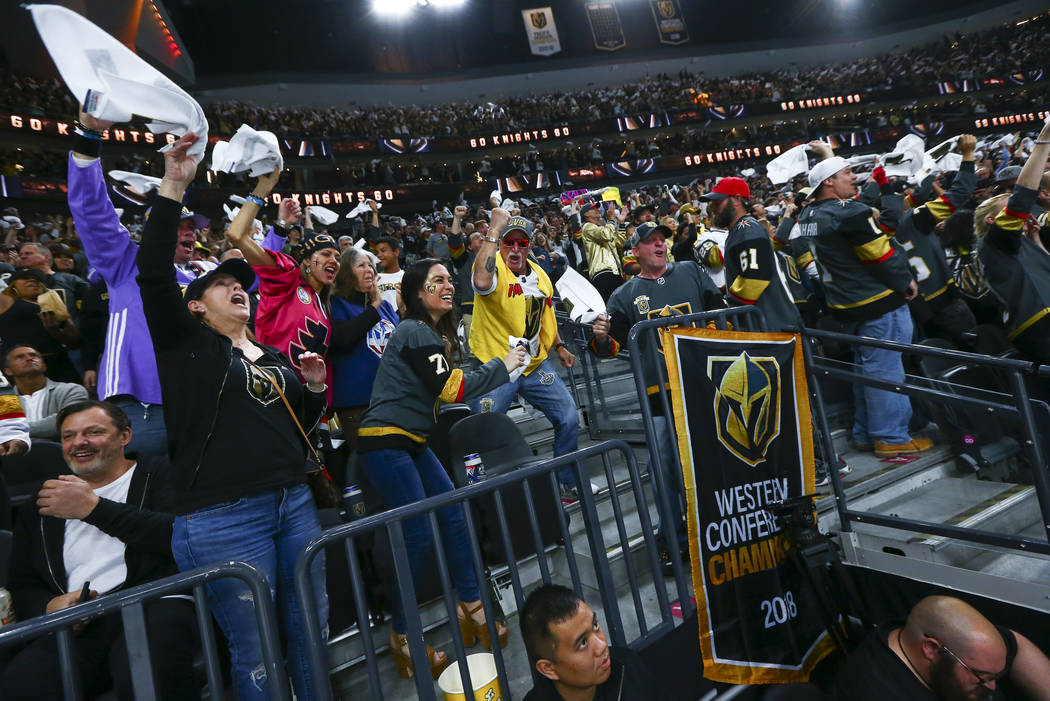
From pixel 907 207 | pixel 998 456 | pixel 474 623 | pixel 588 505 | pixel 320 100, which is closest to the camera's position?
pixel 588 505

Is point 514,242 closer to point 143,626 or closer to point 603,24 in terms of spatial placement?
point 143,626

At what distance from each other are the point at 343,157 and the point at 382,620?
2737cm

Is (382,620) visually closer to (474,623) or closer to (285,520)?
(474,623)

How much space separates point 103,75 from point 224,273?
30.8 inches

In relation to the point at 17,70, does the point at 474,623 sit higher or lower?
lower

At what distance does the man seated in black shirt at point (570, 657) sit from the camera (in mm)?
2078

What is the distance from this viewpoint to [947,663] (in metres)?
2.51

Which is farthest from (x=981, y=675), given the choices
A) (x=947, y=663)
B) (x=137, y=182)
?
(x=137, y=182)

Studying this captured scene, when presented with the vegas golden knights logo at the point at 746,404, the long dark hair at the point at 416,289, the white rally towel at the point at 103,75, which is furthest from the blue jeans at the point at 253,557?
the vegas golden knights logo at the point at 746,404

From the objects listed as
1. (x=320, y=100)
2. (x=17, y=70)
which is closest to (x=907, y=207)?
(x=17, y=70)

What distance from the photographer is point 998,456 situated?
3.39 metres

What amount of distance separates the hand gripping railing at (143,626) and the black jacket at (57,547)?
31.6 inches

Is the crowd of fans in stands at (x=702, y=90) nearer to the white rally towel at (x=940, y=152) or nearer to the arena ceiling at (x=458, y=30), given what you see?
the arena ceiling at (x=458, y=30)

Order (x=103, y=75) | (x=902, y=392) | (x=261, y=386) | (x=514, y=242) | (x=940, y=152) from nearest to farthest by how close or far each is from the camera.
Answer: (x=103, y=75) < (x=261, y=386) < (x=902, y=392) < (x=514, y=242) < (x=940, y=152)
